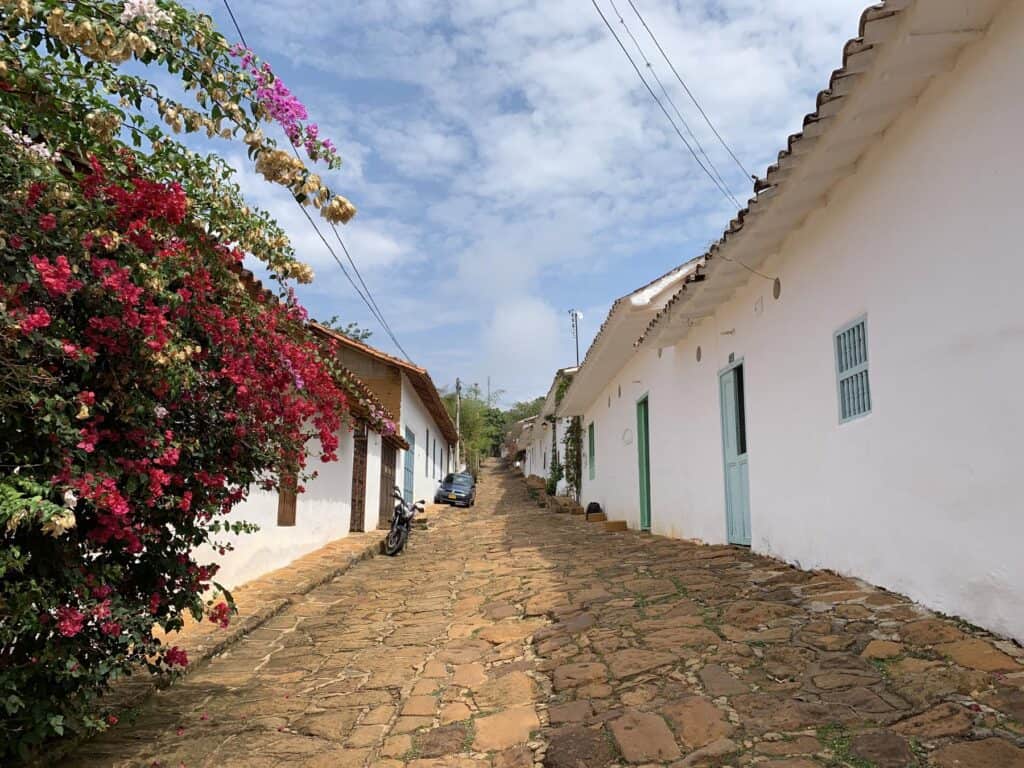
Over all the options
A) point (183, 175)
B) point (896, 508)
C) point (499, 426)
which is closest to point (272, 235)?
point (183, 175)

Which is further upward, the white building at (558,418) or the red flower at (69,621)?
the white building at (558,418)

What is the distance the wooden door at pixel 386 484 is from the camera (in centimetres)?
1653

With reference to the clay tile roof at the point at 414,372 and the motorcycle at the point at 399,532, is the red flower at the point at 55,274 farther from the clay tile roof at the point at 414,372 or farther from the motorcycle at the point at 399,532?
the clay tile roof at the point at 414,372

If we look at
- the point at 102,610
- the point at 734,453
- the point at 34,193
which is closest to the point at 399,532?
the point at 734,453

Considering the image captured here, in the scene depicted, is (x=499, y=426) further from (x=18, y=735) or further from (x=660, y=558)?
(x=18, y=735)

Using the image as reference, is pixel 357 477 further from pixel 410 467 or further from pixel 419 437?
→ pixel 419 437

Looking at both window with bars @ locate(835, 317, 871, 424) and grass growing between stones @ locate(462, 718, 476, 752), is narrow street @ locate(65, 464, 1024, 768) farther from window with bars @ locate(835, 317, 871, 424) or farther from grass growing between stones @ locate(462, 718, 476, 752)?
window with bars @ locate(835, 317, 871, 424)

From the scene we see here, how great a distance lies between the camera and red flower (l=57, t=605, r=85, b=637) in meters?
2.88

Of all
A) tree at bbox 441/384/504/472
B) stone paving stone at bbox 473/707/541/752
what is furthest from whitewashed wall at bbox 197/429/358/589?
tree at bbox 441/384/504/472

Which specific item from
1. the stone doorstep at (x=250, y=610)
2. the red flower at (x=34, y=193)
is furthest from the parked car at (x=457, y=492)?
the red flower at (x=34, y=193)

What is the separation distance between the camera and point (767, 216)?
5938 millimetres

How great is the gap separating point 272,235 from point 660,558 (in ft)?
17.7

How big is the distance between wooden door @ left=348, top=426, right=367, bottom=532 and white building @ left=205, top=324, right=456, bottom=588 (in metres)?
0.02

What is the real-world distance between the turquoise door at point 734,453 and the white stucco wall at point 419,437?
11000 mm
